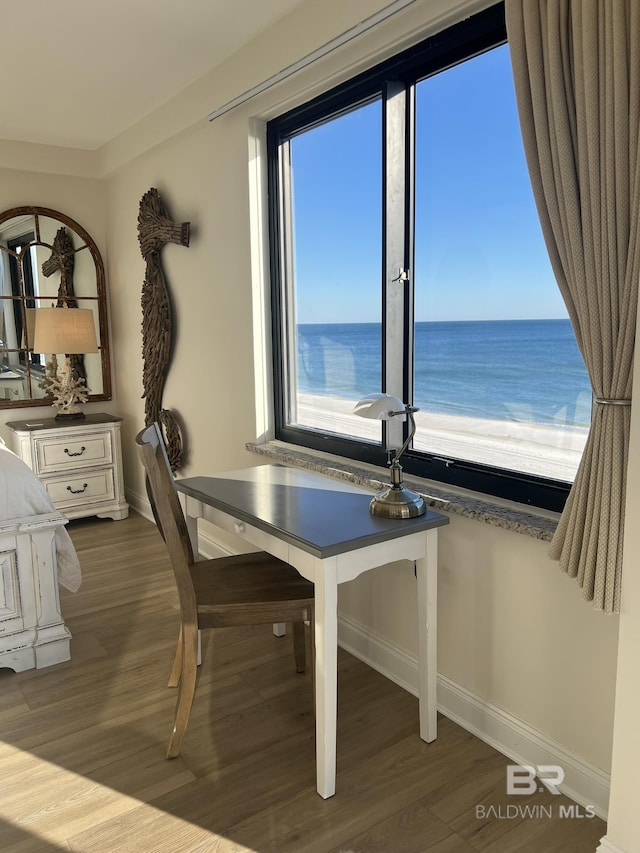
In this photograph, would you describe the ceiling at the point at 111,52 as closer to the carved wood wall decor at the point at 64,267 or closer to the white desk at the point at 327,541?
the carved wood wall decor at the point at 64,267

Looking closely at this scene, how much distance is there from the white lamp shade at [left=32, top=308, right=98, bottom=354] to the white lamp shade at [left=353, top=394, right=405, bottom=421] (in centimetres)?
289

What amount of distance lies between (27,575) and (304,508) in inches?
48.0

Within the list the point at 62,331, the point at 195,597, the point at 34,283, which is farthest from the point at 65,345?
the point at 195,597

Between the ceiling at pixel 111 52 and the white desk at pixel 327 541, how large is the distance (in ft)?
5.95

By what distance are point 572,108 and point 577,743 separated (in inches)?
64.3

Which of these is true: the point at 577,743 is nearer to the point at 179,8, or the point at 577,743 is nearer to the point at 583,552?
the point at 583,552

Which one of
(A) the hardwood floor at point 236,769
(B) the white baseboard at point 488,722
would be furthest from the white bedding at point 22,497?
(B) the white baseboard at point 488,722

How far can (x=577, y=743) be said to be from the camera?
179 cm

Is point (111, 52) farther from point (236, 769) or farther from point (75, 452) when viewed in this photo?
point (236, 769)

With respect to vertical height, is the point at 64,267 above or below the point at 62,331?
above

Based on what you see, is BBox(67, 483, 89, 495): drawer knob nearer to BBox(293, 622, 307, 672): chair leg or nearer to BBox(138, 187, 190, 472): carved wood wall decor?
BBox(138, 187, 190, 472): carved wood wall decor

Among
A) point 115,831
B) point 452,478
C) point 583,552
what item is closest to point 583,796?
point 583,552

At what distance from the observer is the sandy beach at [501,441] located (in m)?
1.87

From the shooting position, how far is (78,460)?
13.9 feet
